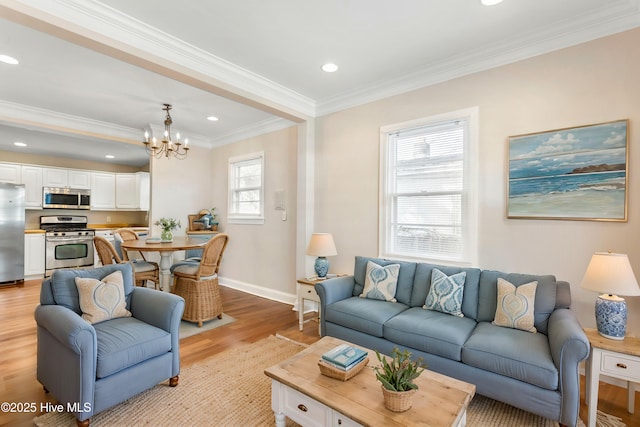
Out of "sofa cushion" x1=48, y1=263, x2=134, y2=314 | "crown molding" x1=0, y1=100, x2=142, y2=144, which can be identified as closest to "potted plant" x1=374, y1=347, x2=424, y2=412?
"sofa cushion" x1=48, y1=263, x2=134, y2=314

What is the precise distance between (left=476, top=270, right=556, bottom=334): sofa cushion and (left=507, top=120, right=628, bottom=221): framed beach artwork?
538 millimetres

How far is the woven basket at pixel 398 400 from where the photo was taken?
1434 millimetres

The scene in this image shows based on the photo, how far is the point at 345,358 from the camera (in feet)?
5.90

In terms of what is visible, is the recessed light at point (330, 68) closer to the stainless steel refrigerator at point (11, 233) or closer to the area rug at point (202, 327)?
the area rug at point (202, 327)

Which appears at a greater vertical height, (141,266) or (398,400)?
(141,266)

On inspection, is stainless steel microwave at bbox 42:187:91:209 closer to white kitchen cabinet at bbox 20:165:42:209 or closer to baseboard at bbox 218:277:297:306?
white kitchen cabinet at bbox 20:165:42:209

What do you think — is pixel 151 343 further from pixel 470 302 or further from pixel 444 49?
pixel 444 49

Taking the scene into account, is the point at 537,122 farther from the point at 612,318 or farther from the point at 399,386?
the point at 399,386

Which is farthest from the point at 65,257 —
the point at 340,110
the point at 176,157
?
the point at 340,110

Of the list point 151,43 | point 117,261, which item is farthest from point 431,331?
point 117,261

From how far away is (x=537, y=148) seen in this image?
2609 millimetres

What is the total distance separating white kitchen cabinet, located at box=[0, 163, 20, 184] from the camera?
5988 mm

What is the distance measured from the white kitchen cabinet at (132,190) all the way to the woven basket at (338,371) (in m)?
7.28

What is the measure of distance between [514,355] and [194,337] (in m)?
2.94
